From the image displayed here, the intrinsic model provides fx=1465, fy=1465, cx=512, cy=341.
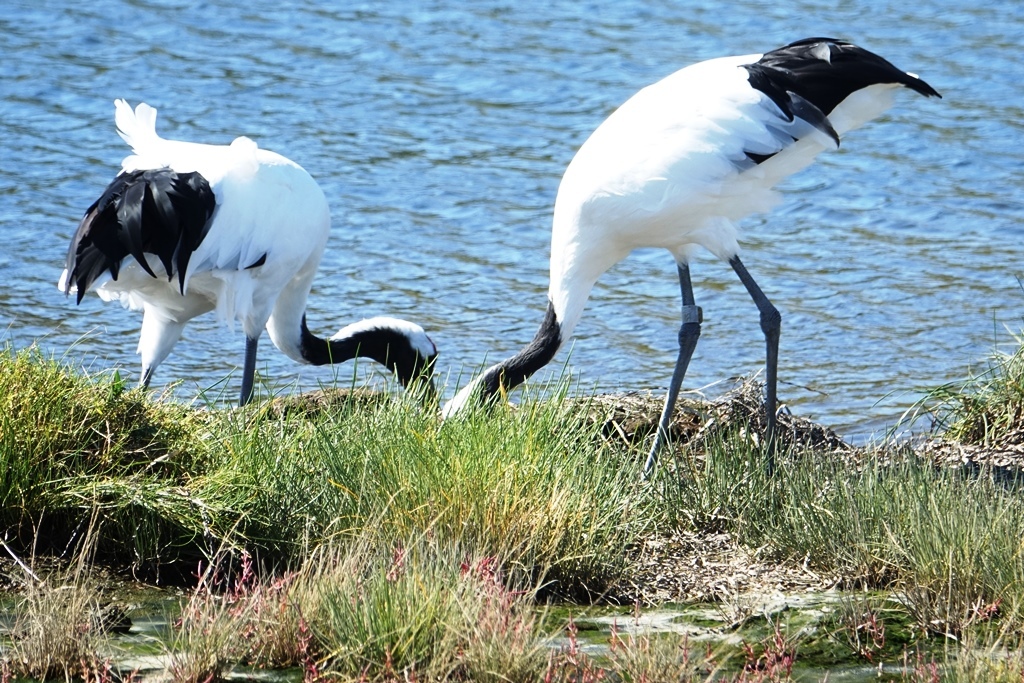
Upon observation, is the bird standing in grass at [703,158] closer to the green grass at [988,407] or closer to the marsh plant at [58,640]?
the green grass at [988,407]

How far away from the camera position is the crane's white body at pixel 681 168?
574 cm

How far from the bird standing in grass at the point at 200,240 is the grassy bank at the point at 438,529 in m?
1.25

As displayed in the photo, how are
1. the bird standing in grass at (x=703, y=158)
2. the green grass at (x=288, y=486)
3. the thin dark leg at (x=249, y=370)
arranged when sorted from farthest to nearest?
the thin dark leg at (x=249, y=370)
the bird standing in grass at (x=703, y=158)
the green grass at (x=288, y=486)

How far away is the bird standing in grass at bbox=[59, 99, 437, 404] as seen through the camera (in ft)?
20.0

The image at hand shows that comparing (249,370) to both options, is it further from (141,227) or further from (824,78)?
(824,78)

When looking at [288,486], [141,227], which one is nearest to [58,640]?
[288,486]

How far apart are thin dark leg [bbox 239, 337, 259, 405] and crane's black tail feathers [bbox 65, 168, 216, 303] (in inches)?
25.0

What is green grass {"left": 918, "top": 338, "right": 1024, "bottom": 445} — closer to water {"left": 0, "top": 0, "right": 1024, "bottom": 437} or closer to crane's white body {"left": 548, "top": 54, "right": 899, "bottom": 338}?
water {"left": 0, "top": 0, "right": 1024, "bottom": 437}

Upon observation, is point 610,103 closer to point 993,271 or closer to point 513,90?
point 513,90

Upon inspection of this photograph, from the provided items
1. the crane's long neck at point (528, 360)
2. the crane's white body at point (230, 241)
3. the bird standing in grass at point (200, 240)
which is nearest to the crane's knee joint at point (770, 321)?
the crane's long neck at point (528, 360)

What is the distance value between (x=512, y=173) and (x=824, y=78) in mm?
5171

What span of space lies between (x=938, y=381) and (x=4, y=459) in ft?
16.6

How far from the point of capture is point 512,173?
10.8 metres

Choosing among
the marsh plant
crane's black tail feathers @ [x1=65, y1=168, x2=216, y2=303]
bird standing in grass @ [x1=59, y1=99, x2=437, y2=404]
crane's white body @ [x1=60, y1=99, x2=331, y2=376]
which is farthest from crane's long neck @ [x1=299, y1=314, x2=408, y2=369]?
the marsh plant
